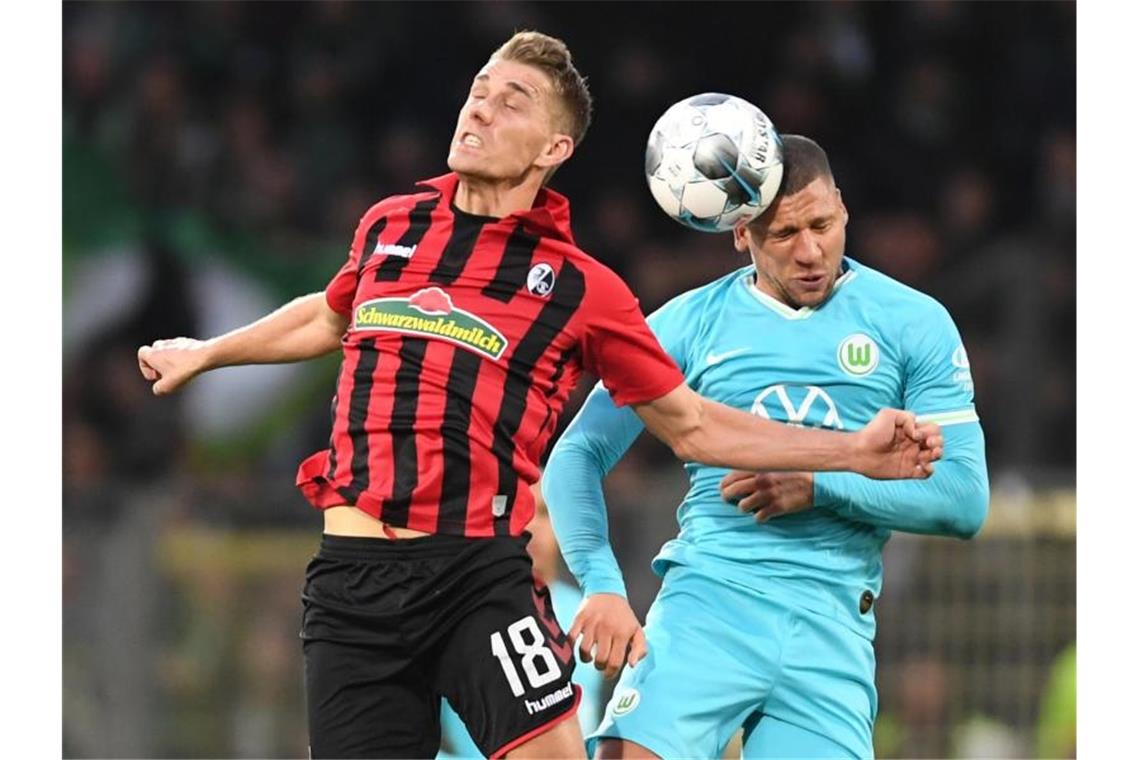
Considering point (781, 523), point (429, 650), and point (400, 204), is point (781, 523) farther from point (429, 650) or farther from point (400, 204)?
point (400, 204)

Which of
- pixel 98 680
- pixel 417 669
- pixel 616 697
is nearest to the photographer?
pixel 417 669

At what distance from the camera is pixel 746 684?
4.29 meters

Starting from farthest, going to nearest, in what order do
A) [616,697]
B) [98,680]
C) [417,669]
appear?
[98,680], [616,697], [417,669]

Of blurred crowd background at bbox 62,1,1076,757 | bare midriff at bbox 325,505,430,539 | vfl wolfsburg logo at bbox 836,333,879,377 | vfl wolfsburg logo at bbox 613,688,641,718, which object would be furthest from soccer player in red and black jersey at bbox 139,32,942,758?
blurred crowd background at bbox 62,1,1076,757

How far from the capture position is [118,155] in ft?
35.6

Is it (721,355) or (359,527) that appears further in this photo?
(721,355)

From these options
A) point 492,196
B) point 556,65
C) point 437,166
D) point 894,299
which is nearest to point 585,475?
point 492,196

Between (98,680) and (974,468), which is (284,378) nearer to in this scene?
(98,680)

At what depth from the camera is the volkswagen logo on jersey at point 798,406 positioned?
4406 mm

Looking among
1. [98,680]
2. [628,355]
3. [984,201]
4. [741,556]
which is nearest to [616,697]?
[741,556]

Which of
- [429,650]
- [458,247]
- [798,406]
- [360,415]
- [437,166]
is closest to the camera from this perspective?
[429,650]

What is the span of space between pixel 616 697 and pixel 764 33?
7.66m

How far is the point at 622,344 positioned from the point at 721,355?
17.4 inches

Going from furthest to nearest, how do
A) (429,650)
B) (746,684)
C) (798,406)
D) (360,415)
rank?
1. (798,406)
2. (746,684)
3. (360,415)
4. (429,650)
